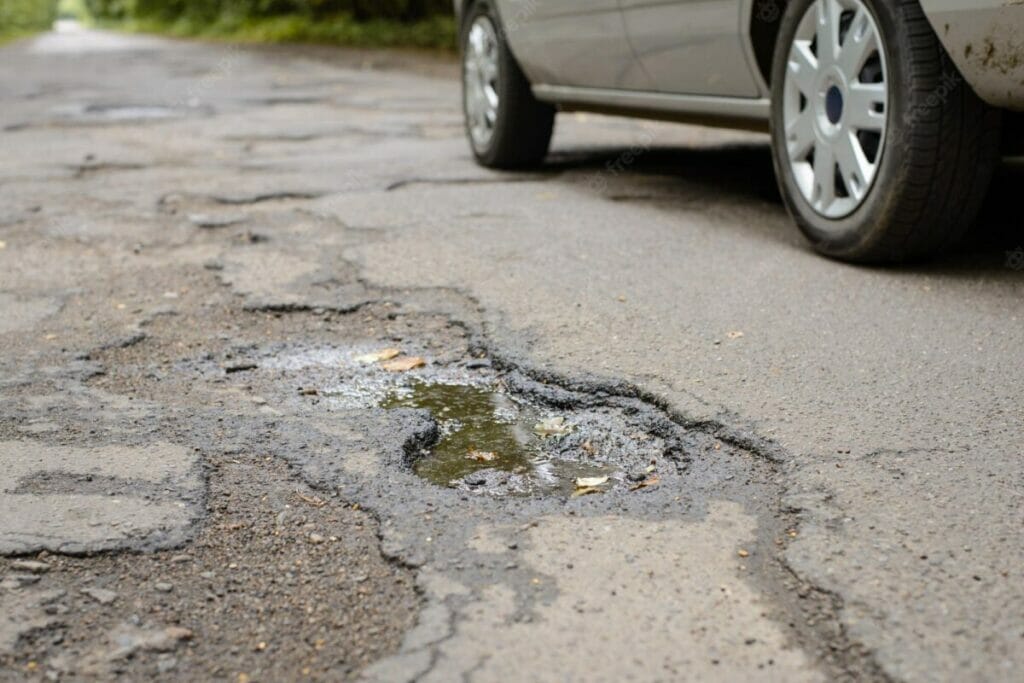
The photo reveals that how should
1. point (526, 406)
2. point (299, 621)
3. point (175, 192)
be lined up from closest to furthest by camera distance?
point (299, 621) → point (526, 406) → point (175, 192)

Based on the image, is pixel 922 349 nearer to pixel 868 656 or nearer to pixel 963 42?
pixel 963 42

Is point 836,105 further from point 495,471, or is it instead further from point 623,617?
point 623,617

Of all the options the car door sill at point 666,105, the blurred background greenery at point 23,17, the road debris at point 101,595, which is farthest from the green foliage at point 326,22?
the road debris at point 101,595

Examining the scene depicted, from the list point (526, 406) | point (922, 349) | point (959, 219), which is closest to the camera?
point (526, 406)

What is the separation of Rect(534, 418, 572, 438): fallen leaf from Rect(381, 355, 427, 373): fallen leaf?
55 cm

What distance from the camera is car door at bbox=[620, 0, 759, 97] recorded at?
436 cm

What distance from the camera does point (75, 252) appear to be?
15.2 ft

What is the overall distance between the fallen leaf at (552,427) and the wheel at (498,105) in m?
3.61

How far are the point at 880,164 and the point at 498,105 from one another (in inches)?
111

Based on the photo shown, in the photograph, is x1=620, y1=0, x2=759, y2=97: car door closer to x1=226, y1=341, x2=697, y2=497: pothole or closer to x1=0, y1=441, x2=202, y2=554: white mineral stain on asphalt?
x1=226, y1=341, x2=697, y2=497: pothole

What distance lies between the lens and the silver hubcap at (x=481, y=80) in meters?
6.32

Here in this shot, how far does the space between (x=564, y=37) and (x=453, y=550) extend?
3766mm

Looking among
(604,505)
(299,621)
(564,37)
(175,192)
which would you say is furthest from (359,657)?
(175,192)

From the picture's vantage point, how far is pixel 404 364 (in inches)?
129
